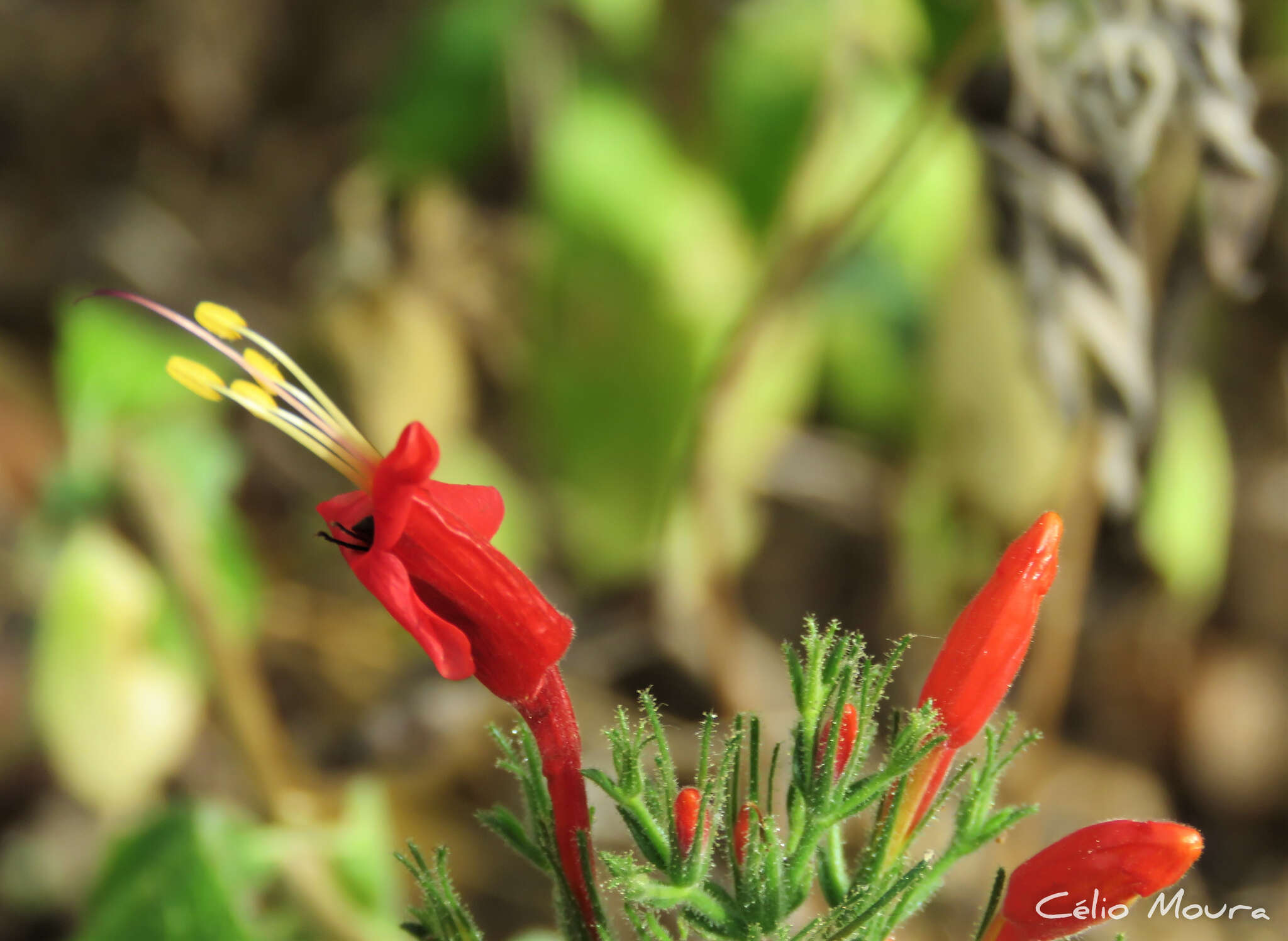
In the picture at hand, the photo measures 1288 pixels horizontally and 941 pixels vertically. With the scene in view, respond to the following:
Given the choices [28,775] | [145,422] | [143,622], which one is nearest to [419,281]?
[145,422]

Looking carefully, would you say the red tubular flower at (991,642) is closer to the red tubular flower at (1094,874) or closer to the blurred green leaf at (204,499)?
the red tubular flower at (1094,874)

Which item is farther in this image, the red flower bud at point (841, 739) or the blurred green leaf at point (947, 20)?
the blurred green leaf at point (947, 20)

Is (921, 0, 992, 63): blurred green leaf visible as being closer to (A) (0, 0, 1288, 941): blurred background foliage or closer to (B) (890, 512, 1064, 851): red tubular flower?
(A) (0, 0, 1288, 941): blurred background foliage

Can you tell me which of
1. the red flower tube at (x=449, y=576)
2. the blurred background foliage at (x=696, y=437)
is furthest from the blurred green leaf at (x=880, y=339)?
the red flower tube at (x=449, y=576)

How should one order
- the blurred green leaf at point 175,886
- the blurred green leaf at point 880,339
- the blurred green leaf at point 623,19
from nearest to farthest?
the blurred green leaf at point 175,886
the blurred green leaf at point 623,19
the blurred green leaf at point 880,339

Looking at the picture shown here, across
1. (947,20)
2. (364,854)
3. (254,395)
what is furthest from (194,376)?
(947,20)

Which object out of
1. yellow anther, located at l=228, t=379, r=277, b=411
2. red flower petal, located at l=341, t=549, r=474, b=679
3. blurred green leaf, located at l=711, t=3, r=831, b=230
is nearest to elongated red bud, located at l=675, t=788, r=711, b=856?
red flower petal, located at l=341, t=549, r=474, b=679
